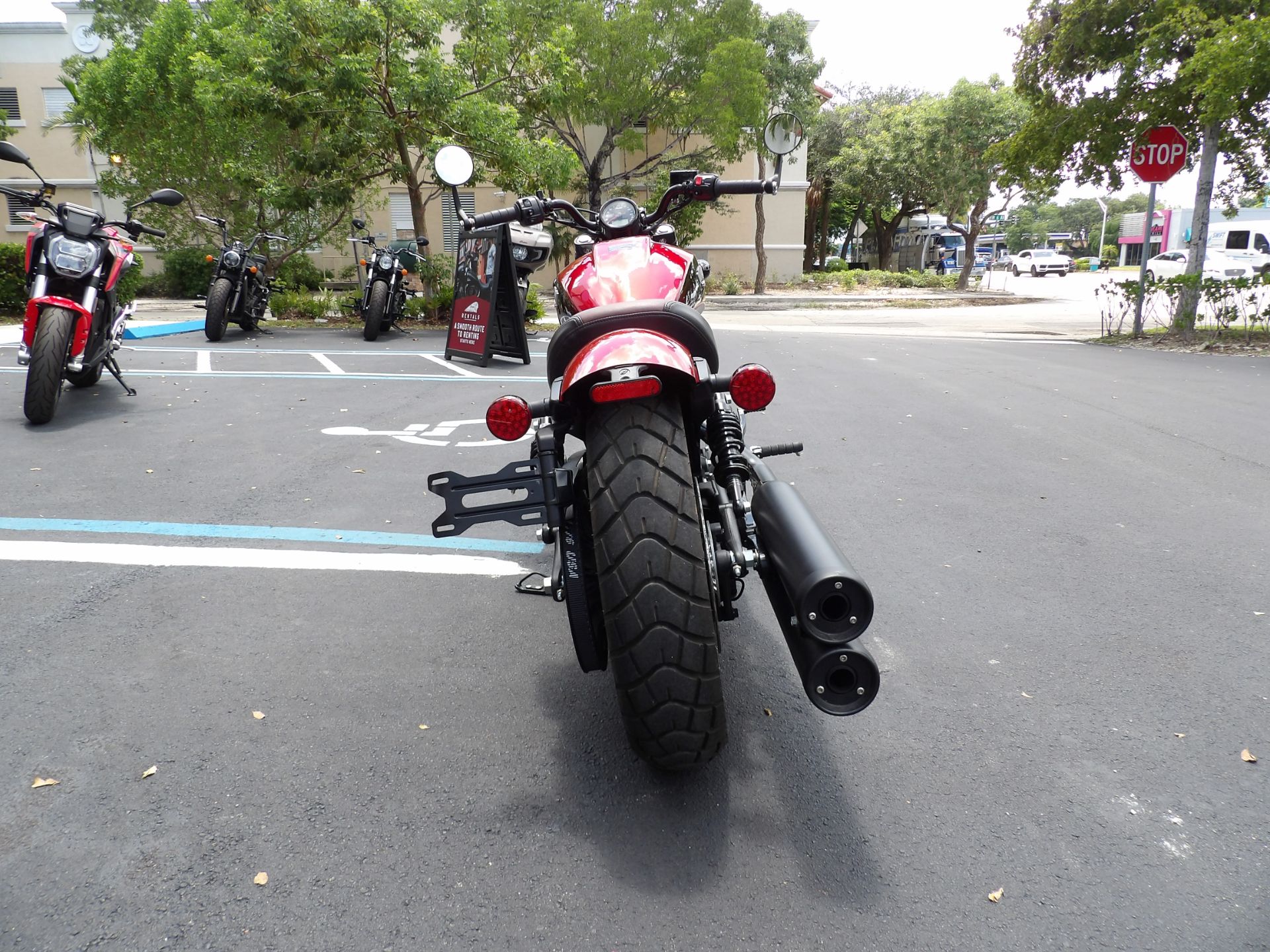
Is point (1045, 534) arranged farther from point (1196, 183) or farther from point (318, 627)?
point (1196, 183)

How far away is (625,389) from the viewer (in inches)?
88.4

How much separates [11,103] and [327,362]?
111 ft

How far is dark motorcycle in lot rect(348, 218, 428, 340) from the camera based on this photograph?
12.8 m

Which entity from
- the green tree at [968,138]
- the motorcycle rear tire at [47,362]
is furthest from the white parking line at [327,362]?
the green tree at [968,138]

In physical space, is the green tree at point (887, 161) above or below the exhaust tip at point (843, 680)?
above

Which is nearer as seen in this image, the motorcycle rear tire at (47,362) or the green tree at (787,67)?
the motorcycle rear tire at (47,362)

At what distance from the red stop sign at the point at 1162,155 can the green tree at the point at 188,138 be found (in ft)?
40.2

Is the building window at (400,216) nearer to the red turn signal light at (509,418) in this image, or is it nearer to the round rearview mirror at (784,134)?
the round rearview mirror at (784,134)

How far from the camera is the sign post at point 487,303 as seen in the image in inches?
402

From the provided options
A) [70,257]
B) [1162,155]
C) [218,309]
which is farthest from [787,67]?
[70,257]

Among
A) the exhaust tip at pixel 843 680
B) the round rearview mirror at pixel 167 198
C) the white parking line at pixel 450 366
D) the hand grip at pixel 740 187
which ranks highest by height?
the round rearview mirror at pixel 167 198

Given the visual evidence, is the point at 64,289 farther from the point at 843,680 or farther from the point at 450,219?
the point at 450,219

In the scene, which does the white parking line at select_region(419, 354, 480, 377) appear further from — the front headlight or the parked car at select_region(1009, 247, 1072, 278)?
the parked car at select_region(1009, 247, 1072, 278)

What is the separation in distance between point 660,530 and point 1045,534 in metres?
3.11
